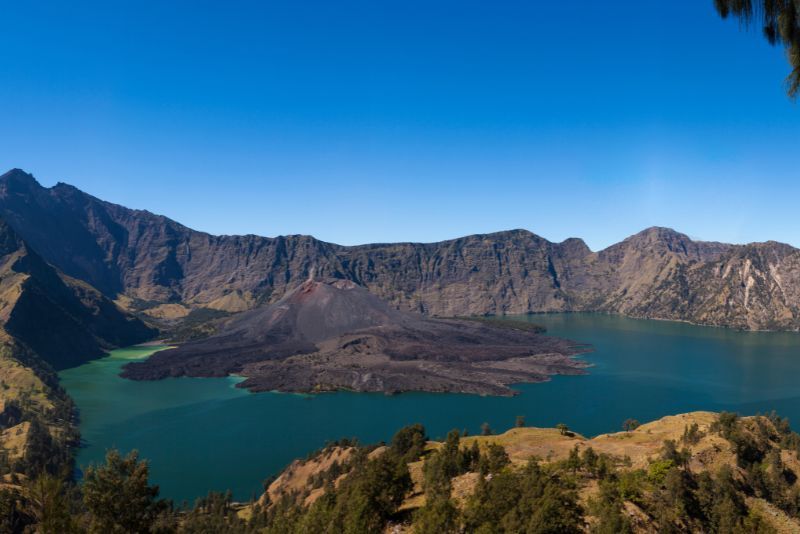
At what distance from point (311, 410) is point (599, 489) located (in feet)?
367

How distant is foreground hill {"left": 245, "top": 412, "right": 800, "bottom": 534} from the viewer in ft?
99.1

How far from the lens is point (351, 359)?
196 m

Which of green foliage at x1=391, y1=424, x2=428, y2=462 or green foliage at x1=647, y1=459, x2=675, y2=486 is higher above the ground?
green foliage at x1=647, y1=459, x2=675, y2=486

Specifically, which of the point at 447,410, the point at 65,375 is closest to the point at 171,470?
the point at 447,410

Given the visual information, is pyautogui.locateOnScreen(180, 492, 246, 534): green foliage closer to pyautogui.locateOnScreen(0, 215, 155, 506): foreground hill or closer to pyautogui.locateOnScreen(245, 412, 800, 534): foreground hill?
pyautogui.locateOnScreen(245, 412, 800, 534): foreground hill

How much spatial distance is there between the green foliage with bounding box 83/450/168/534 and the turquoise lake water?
6515cm

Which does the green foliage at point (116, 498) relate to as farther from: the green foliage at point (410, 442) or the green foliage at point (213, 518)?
the green foliage at point (410, 442)

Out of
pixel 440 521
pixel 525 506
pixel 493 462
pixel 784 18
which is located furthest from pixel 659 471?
pixel 784 18

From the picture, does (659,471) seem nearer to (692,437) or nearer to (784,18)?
(692,437)

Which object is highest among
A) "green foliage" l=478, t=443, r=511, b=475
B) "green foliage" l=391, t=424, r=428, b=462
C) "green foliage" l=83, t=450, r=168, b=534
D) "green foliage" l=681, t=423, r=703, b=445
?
"green foliage" l=83, t=450, r=168, b=534

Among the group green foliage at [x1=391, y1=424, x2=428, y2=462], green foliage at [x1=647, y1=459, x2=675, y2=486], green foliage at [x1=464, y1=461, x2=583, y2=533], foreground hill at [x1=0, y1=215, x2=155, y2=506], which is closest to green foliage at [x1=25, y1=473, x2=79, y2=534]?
foreground hill at [x1=0, y1=215, x2=155, y2=506]

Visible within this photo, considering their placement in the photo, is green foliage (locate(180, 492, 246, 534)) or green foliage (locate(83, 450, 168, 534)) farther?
green foliage (locate(180, 492, 246, 534))

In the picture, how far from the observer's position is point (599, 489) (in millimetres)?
33969

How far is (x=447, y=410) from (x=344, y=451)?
195ft
